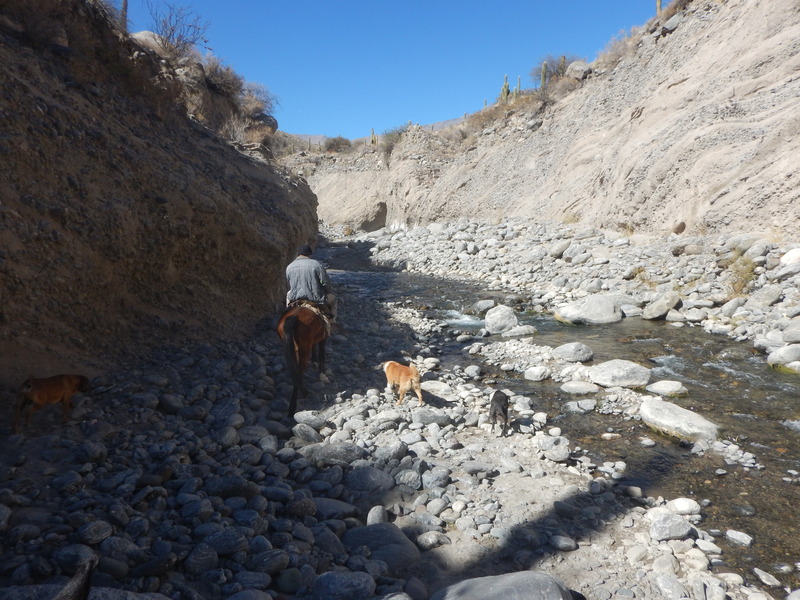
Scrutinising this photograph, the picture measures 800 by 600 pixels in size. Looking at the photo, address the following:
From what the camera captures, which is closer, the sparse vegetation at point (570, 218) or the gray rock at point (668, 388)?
the gray rock at point (668, 388)

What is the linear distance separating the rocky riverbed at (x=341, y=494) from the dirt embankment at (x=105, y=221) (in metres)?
0.62

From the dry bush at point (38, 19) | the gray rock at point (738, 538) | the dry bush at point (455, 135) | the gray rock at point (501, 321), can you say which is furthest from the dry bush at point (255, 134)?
the dry bush at point (455, 135)

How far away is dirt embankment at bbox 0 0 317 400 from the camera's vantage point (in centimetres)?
487

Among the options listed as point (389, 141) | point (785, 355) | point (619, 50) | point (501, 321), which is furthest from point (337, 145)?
point (785, 355)

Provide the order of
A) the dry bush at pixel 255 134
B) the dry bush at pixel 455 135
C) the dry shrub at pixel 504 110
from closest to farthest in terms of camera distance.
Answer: the dry bush at pixel 255 134, the dry shrub at pixel 504 110, the dry bush at pixel 455 135

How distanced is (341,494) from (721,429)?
4600mm

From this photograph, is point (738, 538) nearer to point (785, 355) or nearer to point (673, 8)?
point (785, 355)

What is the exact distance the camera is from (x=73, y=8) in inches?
270

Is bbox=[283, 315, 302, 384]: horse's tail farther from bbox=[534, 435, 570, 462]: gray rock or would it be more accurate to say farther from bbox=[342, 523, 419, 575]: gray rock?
bbox=[534, 435, 570, 462]: gray rock

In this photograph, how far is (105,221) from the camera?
18.5 ft

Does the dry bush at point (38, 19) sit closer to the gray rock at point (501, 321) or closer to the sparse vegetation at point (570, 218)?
the gray rock at point (501, 321)

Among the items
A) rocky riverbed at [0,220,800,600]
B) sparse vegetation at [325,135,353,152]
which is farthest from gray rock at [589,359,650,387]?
sparse vegetation at [325,135,353,152]

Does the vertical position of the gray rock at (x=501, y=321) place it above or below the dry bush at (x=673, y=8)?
below

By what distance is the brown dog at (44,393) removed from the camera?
3.88 meters
